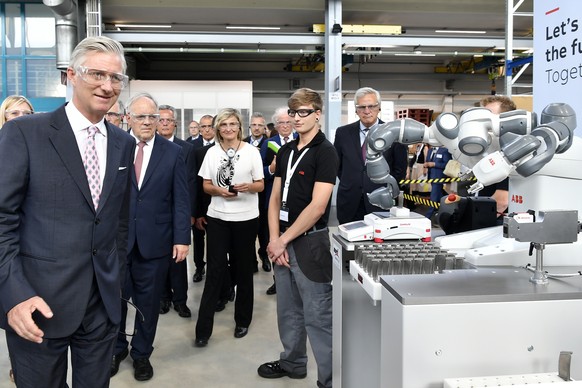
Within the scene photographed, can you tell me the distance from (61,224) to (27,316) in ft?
0.87

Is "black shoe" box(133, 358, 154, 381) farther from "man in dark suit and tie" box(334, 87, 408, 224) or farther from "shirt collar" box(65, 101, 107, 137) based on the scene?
"shirt collar" box(65, 101, 107, 137)

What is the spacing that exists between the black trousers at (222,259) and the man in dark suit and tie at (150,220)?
0.35 metres

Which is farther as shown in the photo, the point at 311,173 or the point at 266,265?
the point at 266,265

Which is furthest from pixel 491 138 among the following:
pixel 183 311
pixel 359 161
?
pixel 183 311

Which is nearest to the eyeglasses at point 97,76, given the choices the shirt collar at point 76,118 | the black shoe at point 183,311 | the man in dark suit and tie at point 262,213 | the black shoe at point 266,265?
the shirt collar at point 76,118

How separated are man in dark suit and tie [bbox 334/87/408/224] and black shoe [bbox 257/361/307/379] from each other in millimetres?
970

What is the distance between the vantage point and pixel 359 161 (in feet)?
10.1

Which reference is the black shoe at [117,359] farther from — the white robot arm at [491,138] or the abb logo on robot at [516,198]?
the abb logo on robot at [516,198]

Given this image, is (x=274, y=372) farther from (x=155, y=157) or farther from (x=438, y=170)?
(x=438, y=170)

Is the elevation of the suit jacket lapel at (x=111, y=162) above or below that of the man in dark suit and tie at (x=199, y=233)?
above

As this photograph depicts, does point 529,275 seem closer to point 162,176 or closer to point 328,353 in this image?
point 328,353

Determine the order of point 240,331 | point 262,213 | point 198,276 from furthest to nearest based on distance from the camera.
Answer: point 262,213 < point 198,276 < point 240,331

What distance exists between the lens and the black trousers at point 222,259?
118 inches

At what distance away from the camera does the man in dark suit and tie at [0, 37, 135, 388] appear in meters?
1.37
